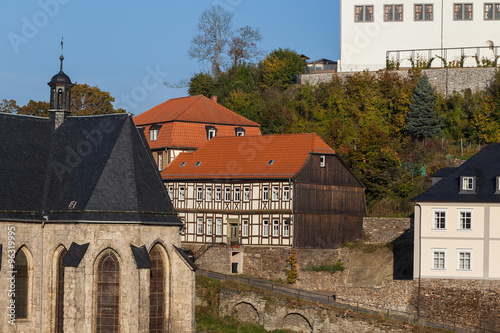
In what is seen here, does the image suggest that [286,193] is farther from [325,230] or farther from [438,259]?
[438,259]

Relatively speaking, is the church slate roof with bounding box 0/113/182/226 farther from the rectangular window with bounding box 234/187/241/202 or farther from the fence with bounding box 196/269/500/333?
the rectangular window with bounding box 234/187/241/202

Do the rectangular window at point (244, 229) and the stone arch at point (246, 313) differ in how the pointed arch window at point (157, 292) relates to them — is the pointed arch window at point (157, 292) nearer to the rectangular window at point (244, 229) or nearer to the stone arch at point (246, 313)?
the stone arch at point (246, 313)

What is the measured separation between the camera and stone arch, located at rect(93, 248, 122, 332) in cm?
3906

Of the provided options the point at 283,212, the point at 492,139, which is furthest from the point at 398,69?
the point at 283,212

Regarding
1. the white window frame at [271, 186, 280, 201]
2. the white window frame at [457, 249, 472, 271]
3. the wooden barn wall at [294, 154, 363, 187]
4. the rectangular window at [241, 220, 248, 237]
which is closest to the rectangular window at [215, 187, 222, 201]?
the rectangular window at [241, 220, 248, 237]

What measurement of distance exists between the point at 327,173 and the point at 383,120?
13.3 metres

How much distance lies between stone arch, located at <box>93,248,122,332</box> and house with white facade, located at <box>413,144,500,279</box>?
16124 millimetres

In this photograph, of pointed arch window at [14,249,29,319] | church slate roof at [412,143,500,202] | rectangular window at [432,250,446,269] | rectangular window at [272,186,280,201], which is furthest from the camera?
rectangular window at [272,186,280,201]

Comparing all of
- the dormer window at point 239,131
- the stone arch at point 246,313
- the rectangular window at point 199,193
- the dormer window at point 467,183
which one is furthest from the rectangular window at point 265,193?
the dormer window at point 467,183

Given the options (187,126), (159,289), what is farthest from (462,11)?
(159,289)

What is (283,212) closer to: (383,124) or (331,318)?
(331,318)

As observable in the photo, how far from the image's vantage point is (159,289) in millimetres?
40562

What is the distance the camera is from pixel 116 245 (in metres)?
39.3

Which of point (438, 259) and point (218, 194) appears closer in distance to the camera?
point (438, 259)
